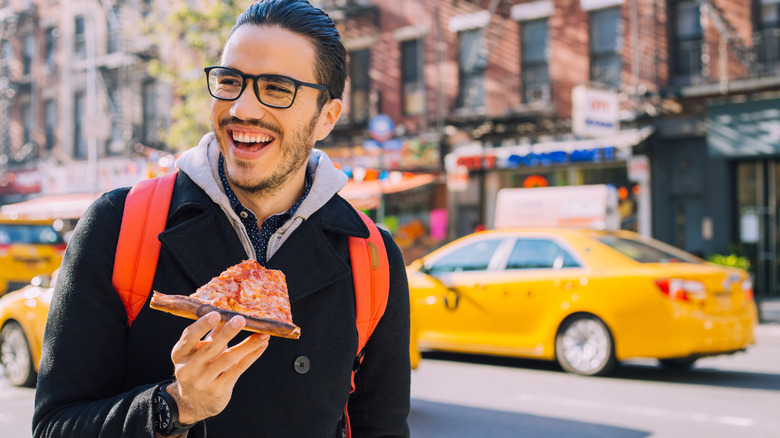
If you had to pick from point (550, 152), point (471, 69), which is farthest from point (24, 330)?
point (471, 69)

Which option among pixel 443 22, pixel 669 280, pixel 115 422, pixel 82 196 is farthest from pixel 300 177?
pixel 82 196

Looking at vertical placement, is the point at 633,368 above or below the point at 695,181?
below

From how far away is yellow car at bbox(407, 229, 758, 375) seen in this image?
8609 millimetres

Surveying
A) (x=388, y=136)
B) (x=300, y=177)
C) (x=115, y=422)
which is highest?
(x=388, y=136)

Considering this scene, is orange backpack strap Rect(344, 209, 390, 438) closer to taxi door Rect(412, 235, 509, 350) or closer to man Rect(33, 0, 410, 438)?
man Rect(33, 0, 410, 438)

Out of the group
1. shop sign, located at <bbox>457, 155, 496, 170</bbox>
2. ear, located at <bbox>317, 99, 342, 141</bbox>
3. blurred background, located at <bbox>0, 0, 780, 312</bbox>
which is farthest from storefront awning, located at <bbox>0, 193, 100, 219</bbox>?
ear, located at <bbox>317, 99, 342, 141</bbox>

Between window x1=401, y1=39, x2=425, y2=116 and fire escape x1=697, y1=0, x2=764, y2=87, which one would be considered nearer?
fire escape x1=697, y1=0, x2=764, y2=87

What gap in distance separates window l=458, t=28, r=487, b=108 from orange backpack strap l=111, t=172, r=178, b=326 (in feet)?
67.6

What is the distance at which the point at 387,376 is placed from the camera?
2189mm

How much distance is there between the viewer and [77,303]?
1.70 meters

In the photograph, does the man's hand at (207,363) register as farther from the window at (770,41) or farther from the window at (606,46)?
the window at (606,46)

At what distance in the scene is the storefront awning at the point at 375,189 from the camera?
838 inches

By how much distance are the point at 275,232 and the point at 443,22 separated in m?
21.5

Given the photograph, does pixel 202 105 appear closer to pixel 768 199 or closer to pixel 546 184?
pixel 546 184
